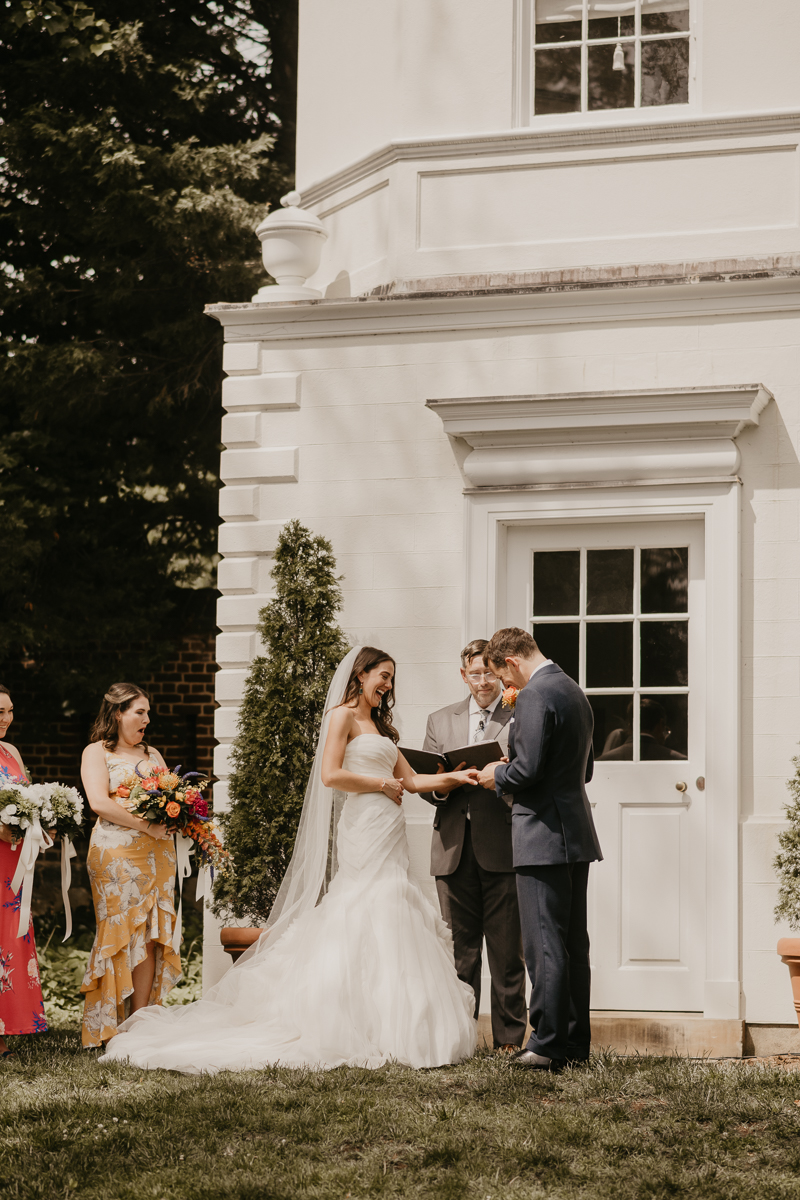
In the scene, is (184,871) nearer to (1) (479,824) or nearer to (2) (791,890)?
(1) (479,824)

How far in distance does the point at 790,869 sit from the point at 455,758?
5.77 ft

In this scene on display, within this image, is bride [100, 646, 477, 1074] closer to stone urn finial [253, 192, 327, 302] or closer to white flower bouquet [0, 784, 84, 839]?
A: white flower bouquet [0, 784, 84, 839]

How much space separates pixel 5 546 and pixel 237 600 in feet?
11.9

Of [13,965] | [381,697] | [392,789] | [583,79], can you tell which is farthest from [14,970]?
[583,79]

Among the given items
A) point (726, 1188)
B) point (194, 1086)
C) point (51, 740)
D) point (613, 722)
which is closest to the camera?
point (726, 1188)

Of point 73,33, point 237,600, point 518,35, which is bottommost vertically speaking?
point 237,600

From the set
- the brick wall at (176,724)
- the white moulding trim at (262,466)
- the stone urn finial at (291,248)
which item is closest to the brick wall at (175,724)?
the brick wall at (176,724)

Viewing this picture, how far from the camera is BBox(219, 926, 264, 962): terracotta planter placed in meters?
7.43

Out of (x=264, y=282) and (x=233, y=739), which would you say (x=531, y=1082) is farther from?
(x=264, y=282)

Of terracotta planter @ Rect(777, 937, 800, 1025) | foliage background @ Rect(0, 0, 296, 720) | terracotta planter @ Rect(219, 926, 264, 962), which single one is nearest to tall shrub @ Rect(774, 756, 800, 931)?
terracotta planter @ Rect(777, 937, 800, 1025)

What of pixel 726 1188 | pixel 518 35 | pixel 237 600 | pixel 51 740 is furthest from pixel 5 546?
pixel 726 1188

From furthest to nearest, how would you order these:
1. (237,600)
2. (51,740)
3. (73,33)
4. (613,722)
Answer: (51,740) < (73,33) < (237,600) < (613,722)

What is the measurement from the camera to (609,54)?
27.6ft

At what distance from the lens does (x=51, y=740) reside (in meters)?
13.3
